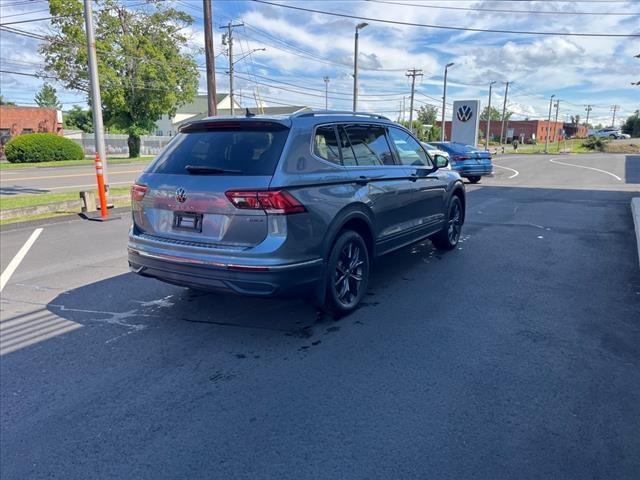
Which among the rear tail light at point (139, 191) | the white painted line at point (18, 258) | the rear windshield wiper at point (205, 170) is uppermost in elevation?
the rear windshield wiper at point (205, 170)

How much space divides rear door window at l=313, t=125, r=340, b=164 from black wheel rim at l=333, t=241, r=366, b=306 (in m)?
0.85

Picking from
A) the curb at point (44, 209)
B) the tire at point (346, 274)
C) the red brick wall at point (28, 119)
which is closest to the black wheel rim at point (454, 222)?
the tire at point (346, 274)

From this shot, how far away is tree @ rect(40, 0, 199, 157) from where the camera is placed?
120 feet

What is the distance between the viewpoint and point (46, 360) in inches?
154

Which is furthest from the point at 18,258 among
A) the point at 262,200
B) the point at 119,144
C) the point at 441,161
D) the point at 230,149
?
the point at 119,144

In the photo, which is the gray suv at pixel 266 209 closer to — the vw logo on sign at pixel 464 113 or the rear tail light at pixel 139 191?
the rear tail light at pixel 139 191

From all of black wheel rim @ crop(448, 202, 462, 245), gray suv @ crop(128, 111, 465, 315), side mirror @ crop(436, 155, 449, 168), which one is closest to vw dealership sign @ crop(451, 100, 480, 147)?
black wheel rim @ crop(448, 202, 462, 245)

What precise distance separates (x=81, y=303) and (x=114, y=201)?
7.59 meters

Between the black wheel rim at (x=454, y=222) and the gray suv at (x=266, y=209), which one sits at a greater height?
the gray suv at (x=266, y=209)

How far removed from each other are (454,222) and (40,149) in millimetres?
34417

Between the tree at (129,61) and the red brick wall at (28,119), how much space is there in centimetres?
892

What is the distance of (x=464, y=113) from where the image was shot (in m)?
29.0

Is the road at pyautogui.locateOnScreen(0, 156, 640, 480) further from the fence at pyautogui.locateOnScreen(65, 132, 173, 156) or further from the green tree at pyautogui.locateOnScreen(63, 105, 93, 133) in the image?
the green tree at pyautogui.locateOnScreen(63, 105, 93, 133)

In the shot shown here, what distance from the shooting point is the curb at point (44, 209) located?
33.8 ft
